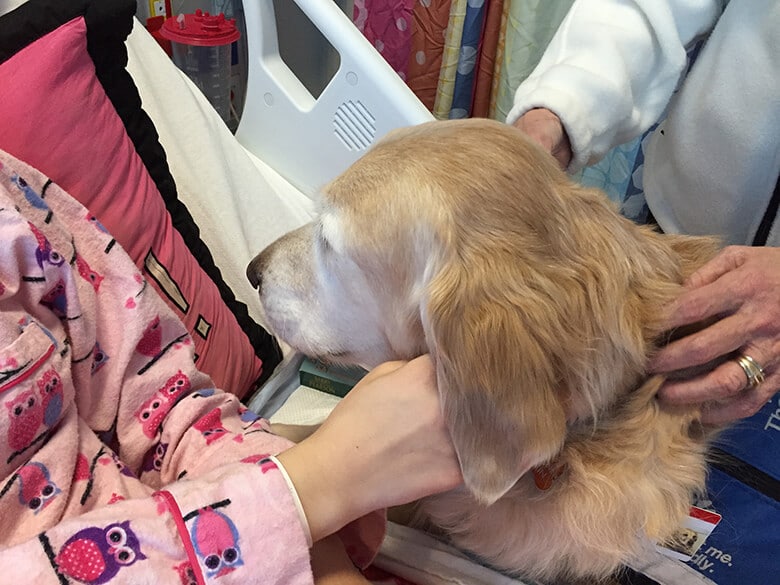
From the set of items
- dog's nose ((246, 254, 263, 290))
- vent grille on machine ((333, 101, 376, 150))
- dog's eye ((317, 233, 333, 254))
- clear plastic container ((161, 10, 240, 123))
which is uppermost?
clear plastic container ((161, 10, 240, 123))

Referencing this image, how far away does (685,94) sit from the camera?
3.82 feet

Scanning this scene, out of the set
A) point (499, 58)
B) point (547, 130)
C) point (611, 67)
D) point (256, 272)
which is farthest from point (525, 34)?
point (256, 272)

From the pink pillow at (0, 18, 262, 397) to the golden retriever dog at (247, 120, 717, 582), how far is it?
0.79ft

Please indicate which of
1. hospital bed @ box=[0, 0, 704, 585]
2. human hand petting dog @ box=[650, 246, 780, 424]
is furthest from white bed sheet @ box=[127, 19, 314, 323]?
human hand petting dog @ box=[650, 246, 780, 424]

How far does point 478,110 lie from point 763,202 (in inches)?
43.3

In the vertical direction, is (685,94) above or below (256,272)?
below

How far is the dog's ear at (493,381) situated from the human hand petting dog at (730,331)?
0.49ft

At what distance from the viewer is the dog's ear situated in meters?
0.66

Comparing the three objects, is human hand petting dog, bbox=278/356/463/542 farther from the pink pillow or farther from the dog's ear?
the pink pillow

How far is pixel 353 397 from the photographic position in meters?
0.73

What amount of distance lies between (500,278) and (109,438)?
0.48m

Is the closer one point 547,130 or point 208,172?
point 547,130

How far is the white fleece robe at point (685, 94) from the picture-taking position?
1054 millimetres

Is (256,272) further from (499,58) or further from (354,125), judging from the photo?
(499,58)
